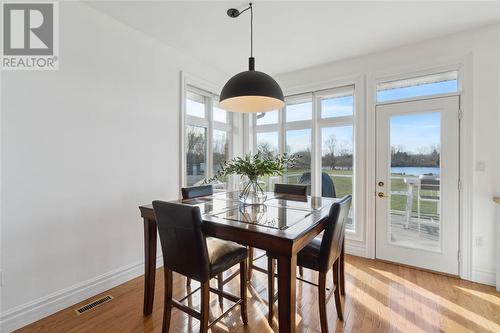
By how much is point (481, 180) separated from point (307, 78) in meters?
2.48

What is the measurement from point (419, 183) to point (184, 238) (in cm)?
286

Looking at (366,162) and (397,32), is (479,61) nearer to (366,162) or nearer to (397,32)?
(397,32)

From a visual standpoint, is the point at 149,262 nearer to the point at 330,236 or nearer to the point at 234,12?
the point at 330,236

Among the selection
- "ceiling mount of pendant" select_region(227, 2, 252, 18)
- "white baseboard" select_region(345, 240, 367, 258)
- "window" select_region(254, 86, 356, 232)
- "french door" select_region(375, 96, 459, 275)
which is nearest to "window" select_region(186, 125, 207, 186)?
"window" select_region(254, 86, 356, 232)

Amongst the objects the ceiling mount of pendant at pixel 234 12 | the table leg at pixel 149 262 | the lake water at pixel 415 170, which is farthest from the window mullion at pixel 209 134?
the lake water at pixel 415 170

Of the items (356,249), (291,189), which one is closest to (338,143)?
(291,189)

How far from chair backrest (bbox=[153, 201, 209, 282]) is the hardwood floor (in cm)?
61

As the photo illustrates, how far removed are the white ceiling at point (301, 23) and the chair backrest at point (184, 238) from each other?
6.32 feet

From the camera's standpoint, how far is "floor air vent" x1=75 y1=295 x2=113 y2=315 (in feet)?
6.65

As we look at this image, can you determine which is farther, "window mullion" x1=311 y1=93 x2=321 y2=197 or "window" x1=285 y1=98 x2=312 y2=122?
"window" x1=285 y1=98 x2=312 y2=122

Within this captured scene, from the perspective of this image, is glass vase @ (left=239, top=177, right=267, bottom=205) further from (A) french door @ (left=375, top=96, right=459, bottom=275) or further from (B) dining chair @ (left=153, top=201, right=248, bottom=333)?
(A) french door @ (left=375, top=96, right=459, bottom=275)

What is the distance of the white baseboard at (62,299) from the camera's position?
1789mm

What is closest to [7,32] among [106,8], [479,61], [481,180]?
[106,8]

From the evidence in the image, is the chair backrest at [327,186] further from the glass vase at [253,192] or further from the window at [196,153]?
the window at [196,153]
